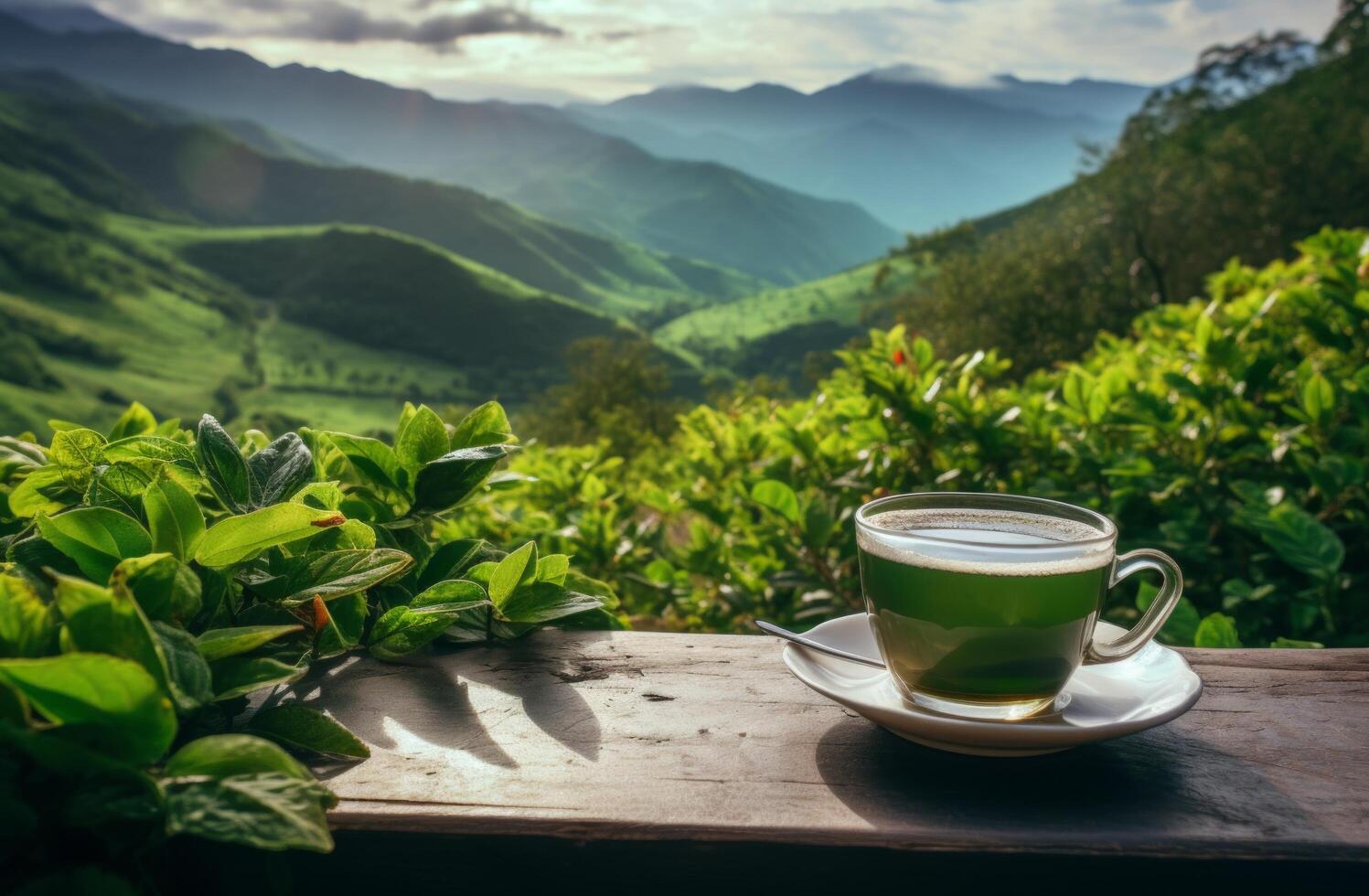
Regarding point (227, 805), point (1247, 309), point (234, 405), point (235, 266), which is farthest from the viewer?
point (235, 266)

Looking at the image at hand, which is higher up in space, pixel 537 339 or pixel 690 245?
pixel 690 245

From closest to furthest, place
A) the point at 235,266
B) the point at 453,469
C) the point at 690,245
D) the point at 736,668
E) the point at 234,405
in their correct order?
the point at 736,668 → the point at 453,469 → the point at 234,405 → the point at 235,266 → the point at 690,245

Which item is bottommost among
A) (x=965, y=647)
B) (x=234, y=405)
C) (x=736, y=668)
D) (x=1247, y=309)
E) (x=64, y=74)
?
(x=234, y=405)

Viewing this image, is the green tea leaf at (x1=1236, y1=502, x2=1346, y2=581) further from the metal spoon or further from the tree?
the tree

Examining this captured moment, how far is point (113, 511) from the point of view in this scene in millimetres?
851

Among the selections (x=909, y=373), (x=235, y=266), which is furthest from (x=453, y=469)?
(x=235, y=266)

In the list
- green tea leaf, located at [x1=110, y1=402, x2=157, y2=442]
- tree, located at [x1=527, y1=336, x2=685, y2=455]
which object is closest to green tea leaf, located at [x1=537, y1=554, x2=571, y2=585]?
green tea leaf, located at [x1=110, y1=402, x2=157, y2=442]

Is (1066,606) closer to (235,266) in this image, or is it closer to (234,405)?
(234,405)

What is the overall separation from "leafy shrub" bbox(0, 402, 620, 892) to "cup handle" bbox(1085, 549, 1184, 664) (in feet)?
2.02

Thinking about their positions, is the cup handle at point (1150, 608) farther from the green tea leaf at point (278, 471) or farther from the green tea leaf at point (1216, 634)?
the green tea leaf at point (278, 471)

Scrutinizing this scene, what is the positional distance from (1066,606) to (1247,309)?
8.28 ft

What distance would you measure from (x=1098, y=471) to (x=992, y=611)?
162 cm

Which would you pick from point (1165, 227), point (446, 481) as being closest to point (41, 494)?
point (446, 481)

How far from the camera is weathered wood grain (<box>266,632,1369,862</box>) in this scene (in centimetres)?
74
